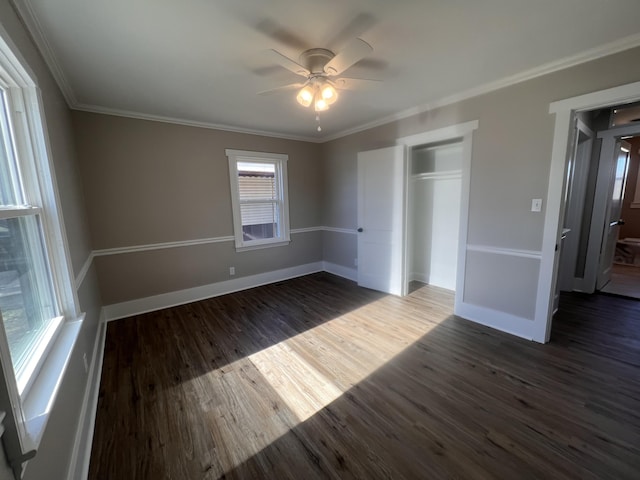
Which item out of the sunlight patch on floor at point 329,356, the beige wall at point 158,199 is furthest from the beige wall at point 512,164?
the beige wall at point 158,199

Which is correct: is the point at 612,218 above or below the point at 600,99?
below

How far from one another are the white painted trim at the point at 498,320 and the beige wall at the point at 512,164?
5 centimetres

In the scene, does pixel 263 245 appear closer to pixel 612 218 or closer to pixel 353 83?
pixel 353 83

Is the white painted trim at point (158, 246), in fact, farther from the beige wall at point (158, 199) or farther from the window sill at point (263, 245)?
the window sill at point (263, 245)

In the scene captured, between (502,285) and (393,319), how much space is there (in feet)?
3.86

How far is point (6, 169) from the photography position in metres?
1.40

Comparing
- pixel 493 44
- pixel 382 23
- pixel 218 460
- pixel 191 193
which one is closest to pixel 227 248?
pixel 191 193

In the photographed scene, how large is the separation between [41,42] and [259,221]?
115 inches

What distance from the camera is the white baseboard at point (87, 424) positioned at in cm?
133

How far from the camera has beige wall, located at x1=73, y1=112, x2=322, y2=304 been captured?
9.89ft

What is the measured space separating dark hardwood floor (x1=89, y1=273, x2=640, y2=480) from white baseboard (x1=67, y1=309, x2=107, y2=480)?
5 centimetres

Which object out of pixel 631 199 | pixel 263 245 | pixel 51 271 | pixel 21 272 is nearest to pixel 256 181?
pixel 263 245

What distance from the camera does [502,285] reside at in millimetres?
2727

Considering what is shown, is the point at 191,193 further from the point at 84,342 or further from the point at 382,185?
the point at 382,185
